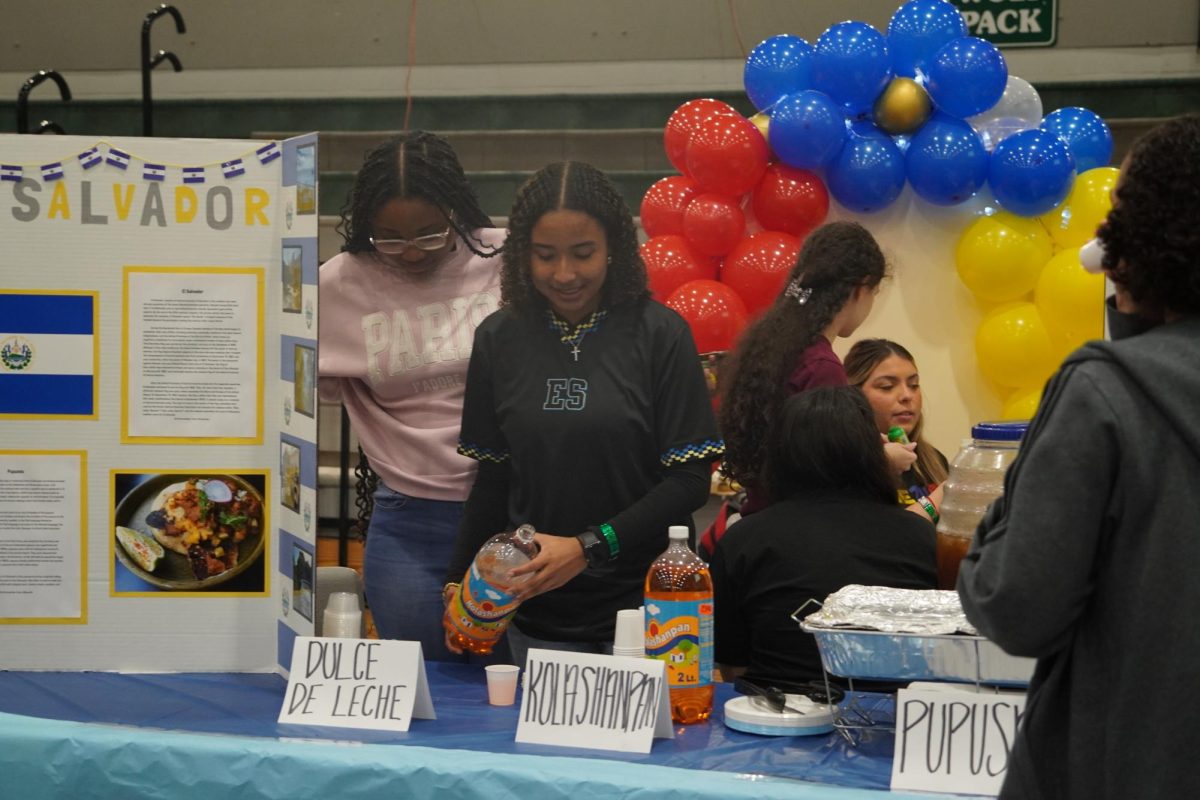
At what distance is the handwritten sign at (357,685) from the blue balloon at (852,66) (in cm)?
319

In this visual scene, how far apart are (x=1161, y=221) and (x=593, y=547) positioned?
109cm

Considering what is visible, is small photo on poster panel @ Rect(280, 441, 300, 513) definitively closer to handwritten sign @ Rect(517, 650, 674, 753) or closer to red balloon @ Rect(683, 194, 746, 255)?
handwritten sign @ Rect(517, 650, 674, 753)

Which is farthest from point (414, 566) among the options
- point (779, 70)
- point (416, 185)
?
point (779, 70)

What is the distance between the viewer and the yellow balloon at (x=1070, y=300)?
4.22 metres

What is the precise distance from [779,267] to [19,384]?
104 inches

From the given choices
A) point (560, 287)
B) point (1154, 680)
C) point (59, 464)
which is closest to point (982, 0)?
point (560, 287)

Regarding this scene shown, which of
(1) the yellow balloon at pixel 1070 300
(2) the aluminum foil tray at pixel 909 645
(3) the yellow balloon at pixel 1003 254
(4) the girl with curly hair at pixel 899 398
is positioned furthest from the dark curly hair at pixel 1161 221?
(3) the yellow balloon at pixel 1003 254

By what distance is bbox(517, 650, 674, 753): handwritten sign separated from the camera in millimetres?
1614

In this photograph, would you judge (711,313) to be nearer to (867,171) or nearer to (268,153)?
(867,171)

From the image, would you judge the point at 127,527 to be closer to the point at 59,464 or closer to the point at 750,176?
the point at 59,464

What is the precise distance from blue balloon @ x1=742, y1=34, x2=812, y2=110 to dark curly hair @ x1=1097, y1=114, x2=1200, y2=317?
351 centimetres

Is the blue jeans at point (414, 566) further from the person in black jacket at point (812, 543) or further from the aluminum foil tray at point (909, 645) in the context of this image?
the aluminum foil tray at point (909, 645)

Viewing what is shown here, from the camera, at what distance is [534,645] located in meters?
2.11

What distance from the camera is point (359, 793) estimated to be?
1.57m
